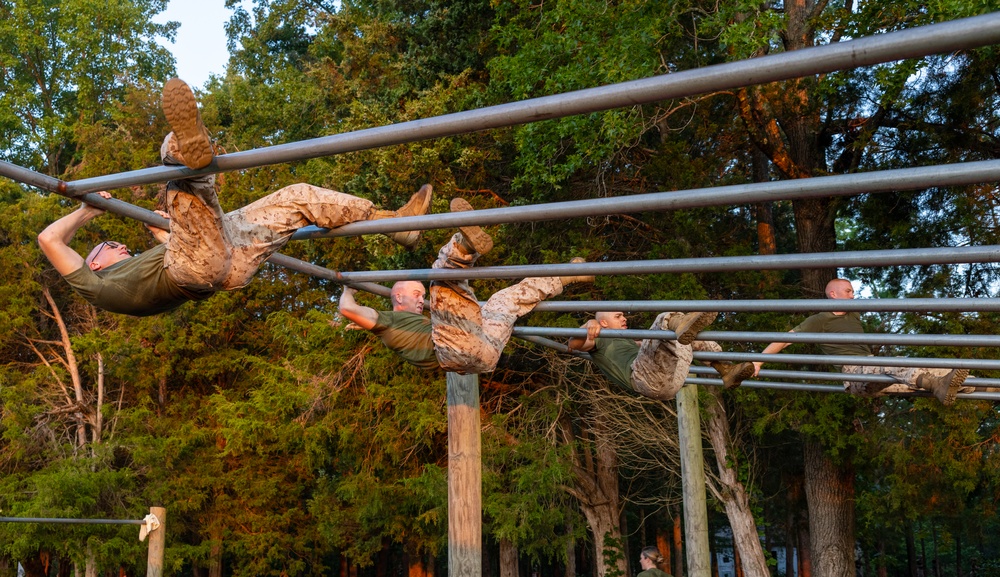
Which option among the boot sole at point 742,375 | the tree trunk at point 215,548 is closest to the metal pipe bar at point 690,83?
the boot sole at point 742,375

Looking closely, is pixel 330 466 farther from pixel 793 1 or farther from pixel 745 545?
pixel 793 1

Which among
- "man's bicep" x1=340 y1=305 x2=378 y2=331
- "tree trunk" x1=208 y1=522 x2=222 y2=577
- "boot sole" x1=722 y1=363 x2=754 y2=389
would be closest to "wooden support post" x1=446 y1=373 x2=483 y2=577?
"man's bicep" x1=340 y1=305 x2=378 y2=331

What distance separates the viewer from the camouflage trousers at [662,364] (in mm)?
5609

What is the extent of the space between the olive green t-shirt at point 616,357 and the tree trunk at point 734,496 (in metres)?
6.94

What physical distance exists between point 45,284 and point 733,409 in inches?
611

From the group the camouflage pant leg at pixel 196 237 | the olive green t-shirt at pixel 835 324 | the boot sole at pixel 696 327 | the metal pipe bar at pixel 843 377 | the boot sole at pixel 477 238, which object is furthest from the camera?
the olive green t-shirt at pixel 835 324

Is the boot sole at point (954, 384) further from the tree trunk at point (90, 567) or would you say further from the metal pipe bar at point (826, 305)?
the tree trunk at point (90, 567)

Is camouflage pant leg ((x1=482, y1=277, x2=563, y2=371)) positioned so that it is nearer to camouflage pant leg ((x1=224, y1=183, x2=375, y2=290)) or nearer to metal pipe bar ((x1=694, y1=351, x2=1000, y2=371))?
metal pipe bar ((x1=694, y1=351, x2=1000, y2=371))

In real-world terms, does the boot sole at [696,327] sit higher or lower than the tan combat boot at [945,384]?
higher

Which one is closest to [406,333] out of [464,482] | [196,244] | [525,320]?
[196,244]

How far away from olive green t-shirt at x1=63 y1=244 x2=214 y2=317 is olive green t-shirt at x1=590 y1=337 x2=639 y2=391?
3.03 meters

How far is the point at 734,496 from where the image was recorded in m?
13.3

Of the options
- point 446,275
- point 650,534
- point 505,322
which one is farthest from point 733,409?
point 650,534

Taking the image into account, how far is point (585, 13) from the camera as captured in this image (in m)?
10.9
